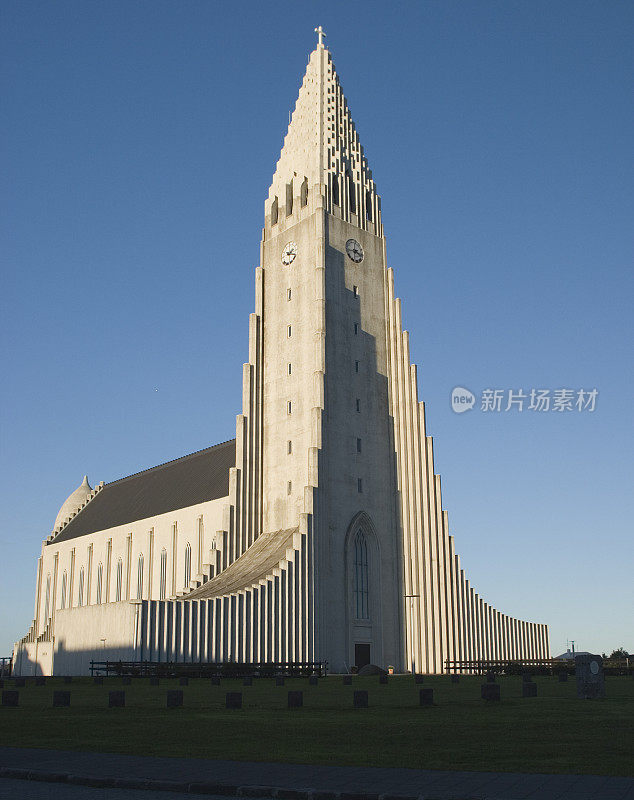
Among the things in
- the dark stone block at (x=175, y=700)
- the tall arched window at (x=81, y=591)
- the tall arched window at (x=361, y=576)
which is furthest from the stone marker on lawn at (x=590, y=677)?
the tall arched window at (x=81, y=591)

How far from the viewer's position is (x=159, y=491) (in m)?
89.8

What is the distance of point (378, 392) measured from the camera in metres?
73.3

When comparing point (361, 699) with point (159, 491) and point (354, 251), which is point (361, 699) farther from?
point (159, 491)

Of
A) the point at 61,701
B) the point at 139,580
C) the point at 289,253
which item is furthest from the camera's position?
the point at 139,580

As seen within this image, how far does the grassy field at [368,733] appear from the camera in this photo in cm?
1143

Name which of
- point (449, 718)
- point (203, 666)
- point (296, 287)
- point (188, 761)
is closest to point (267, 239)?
point (296, 287)

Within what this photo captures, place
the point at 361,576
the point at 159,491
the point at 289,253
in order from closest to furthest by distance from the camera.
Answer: the point at 361,576
the point at 289,253
the point at 159,491

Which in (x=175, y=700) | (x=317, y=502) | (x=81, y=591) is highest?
(x=317, y=502)

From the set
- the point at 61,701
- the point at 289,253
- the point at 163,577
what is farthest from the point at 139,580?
the point at 61,701

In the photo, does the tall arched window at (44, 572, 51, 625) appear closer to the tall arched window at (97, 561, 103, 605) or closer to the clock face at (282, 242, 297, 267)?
the tall arched window at (97, 561, 103, 605)

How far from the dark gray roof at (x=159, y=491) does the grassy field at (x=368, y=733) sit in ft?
181

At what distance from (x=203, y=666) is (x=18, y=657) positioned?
54.0m

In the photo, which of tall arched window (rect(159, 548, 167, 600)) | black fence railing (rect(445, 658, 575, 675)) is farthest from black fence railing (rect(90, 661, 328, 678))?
tall arched window (rect(159, 548, 167, 600))

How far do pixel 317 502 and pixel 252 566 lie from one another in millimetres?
6732
